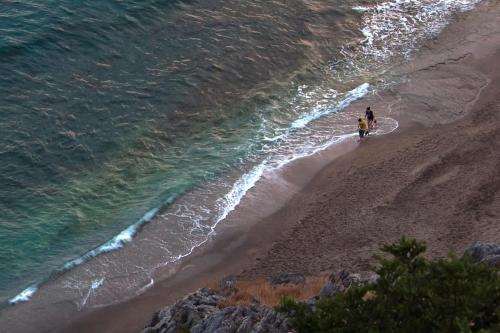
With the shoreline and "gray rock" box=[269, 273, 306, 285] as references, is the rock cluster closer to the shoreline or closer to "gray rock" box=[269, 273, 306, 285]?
"gray rock" box=[269, 273, 306, 285]

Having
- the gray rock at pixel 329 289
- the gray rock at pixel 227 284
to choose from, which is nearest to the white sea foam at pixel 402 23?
the gray rock at pixel 227 284

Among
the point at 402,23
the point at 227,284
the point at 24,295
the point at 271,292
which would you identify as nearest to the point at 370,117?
the point at 227,284

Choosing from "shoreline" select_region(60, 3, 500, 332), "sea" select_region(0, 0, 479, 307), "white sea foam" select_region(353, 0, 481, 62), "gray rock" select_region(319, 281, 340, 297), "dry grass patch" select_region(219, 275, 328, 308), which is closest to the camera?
"gray rock" select_region(319, 281, 340, 297)

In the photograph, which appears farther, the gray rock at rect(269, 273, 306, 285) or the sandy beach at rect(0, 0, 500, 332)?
the sandy beach at rect(0, 0, 500, 332)

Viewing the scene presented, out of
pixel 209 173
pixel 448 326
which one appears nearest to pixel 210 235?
pixel 209 173

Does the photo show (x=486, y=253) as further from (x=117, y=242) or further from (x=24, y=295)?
(x=24, y=295)

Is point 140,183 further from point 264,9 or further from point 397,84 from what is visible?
point 264,9

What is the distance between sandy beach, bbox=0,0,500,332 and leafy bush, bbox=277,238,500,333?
8.26 m

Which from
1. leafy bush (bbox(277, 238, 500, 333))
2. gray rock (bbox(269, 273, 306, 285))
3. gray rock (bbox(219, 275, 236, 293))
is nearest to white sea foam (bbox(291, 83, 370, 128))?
gray rock (bbox(219, 275, 236, 293))

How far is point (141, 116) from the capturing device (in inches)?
1393

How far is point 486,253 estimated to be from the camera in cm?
2033

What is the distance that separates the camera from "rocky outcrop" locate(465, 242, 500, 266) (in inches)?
777

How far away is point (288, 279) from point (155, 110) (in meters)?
14.2

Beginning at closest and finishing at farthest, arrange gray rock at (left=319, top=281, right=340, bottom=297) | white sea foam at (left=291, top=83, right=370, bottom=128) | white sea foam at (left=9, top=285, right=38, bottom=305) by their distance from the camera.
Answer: gray rock at (left=319, top=281, right=340, bottom=297) < white sea foam at (left=9, top=285, right=38, bottom=305) < white sea foam at (left=291, top=83, right=370, bottom=128)
